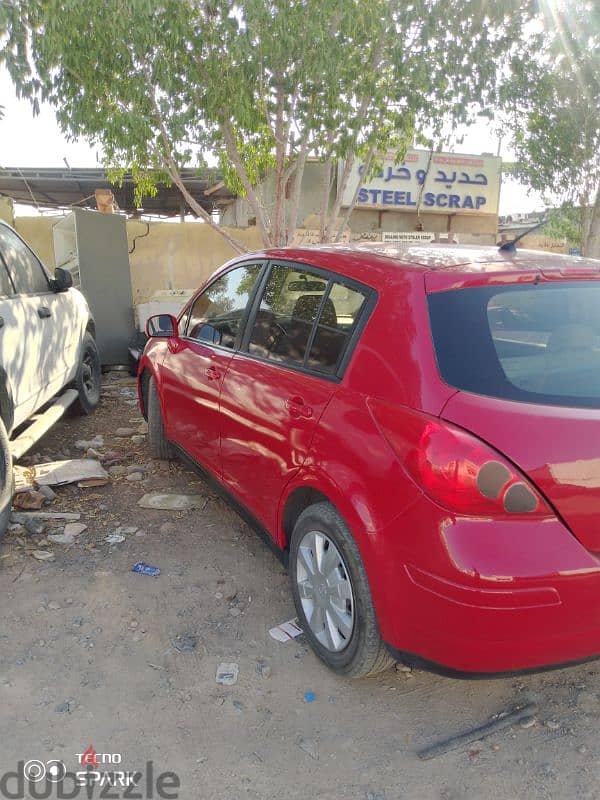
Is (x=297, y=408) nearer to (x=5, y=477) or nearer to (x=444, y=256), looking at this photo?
(x=444, y=256)

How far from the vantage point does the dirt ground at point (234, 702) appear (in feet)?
6.70

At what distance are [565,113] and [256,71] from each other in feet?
20.3

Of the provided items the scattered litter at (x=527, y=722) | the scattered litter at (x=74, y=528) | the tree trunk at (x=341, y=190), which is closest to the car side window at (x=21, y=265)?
the scattered litter at (x=74, y=528)

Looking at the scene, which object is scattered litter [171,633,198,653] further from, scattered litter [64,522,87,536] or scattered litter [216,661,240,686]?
scattered litter [64,522,87,536]

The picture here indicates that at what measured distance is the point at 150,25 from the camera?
6.14 meters

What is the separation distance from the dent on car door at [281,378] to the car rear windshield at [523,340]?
1.45 ft

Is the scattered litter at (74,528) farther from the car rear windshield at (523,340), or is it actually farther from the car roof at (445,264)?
the car rear windshield at (523,340)

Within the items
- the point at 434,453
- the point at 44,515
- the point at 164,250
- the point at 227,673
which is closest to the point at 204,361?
the point at 44,515

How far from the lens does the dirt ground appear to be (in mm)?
2041

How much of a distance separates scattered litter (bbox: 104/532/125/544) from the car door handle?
1.68m

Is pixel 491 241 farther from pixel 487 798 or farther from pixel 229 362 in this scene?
pixel 487 798

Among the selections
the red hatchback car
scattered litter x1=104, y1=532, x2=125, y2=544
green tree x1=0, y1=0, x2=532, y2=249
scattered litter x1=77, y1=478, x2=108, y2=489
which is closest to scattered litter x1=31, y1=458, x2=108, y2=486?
scattered litter x1=77, y1=478, x2=108, y2=489

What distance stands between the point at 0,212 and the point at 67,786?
10.8m

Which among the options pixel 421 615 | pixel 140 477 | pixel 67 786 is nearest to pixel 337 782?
pixel 421 615
